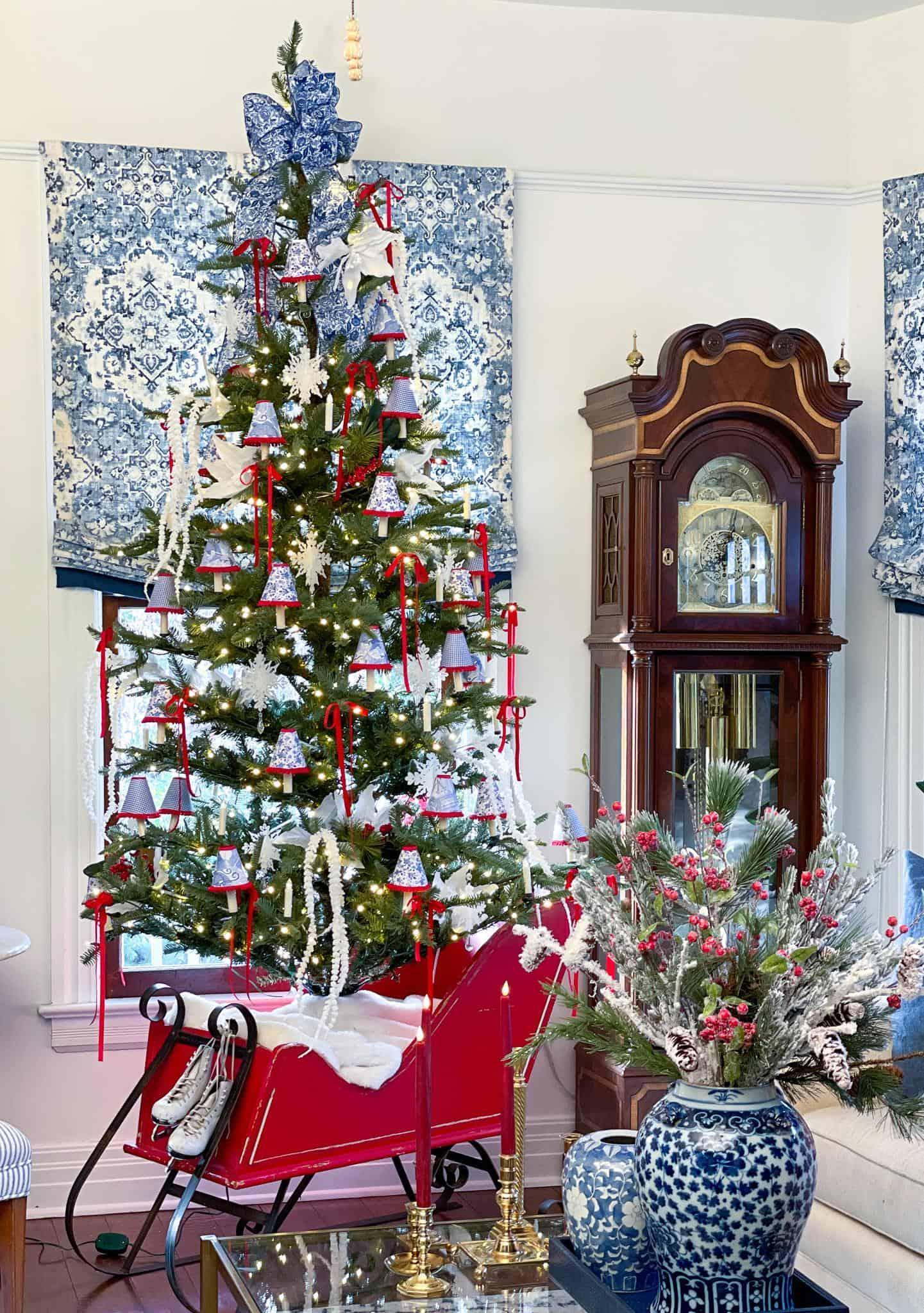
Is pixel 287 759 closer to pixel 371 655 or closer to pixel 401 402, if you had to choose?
pixel 371 655

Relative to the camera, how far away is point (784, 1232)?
1.90m

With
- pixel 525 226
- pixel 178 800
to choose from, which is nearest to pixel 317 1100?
pixel 178 800

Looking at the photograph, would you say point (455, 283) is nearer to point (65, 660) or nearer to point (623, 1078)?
point (65, 660)

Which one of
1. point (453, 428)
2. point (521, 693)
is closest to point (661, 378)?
point (453, 428)

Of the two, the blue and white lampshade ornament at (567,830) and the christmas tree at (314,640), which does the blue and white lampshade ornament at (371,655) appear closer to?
the christmas tree at (314,640)

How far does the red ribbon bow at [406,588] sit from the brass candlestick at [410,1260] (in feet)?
4.30

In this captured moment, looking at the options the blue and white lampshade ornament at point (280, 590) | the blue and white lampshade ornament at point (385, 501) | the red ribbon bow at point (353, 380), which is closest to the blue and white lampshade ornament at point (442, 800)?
the blue and white lampshade ornament at point (280, 590)

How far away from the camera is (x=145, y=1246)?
381cm

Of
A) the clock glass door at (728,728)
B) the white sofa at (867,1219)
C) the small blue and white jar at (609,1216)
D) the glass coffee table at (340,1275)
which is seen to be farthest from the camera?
the clock glass door at (728,728)

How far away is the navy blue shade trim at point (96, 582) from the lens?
13.4ft

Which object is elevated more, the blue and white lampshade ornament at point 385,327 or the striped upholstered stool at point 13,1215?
the blue and white lampshade ornament at point 385,327

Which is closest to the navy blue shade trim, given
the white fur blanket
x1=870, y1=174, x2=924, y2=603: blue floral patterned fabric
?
the white fur blanket

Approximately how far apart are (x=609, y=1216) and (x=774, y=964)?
0.52 meters

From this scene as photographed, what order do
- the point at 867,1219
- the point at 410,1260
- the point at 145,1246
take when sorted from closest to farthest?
the point at 410,1260
the point at 867,1219
the point at 145,1246
